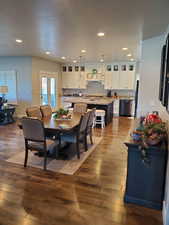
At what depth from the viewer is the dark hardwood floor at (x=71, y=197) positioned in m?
1.96

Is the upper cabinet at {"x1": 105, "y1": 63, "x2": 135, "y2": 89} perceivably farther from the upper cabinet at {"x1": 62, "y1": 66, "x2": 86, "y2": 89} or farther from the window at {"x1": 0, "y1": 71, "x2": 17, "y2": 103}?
the window at {"x1": 0, "y1": 71, "x2": 17, "y2": 103}

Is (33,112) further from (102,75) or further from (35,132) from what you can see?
(102,75)

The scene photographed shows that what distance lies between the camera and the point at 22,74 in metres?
7.07

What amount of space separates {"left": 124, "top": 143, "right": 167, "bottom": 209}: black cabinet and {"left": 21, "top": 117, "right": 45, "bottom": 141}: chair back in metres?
1.52

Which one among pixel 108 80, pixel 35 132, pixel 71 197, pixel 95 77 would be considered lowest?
pixel 71 197

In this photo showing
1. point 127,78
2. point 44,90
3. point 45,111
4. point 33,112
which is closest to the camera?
point 33,112

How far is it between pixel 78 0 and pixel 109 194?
2686mm

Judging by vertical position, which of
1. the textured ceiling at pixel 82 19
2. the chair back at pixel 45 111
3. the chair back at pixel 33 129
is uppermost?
the textured ceiling at pixel 82 19

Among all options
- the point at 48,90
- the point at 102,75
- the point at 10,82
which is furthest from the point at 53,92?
the point at 102,75

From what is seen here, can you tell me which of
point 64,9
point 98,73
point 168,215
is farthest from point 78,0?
point 98,73

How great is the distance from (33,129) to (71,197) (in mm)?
1294

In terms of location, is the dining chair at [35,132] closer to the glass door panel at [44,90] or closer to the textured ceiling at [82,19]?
the textured ceiling at [82,19]

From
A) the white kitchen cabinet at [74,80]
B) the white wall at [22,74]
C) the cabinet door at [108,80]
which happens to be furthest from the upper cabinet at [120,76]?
the white wall at [22,74]

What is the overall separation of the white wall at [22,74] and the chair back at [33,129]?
436 centimetres
